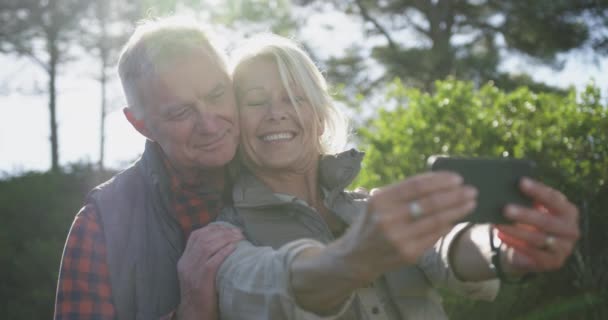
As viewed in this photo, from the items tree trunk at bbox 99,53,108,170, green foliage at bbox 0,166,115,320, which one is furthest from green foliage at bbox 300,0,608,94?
green foliage at bbox 0,166,115,320

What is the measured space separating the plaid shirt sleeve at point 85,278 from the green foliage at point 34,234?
357 centimetres

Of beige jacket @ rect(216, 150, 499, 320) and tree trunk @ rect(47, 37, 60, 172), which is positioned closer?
beige jacket @ rect(216, 150, 499, 320)

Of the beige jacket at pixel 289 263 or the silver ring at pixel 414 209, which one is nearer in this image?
the silver ring at pixel 414 209

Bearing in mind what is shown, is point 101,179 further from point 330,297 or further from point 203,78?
point 330,297

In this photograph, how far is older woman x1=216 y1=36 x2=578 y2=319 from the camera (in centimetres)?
136

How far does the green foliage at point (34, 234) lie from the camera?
585 cm

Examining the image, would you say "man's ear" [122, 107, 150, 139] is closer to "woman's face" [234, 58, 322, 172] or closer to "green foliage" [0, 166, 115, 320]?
"woman's face" [234, 58, 322, 172]

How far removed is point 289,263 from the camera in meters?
1.69

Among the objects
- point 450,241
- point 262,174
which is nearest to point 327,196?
point 262,174

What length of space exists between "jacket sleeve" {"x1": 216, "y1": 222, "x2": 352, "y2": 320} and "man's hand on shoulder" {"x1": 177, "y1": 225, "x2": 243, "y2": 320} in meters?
0.04

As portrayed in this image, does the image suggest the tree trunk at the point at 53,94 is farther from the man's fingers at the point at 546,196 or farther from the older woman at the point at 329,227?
the man's fingers at the point at 546,196

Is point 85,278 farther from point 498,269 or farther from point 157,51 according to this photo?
point 498,269

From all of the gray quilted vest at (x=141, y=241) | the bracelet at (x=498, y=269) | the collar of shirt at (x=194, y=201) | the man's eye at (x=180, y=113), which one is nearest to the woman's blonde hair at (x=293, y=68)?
the man's eye at (x=180, y=113)

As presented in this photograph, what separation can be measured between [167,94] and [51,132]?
15.9m
